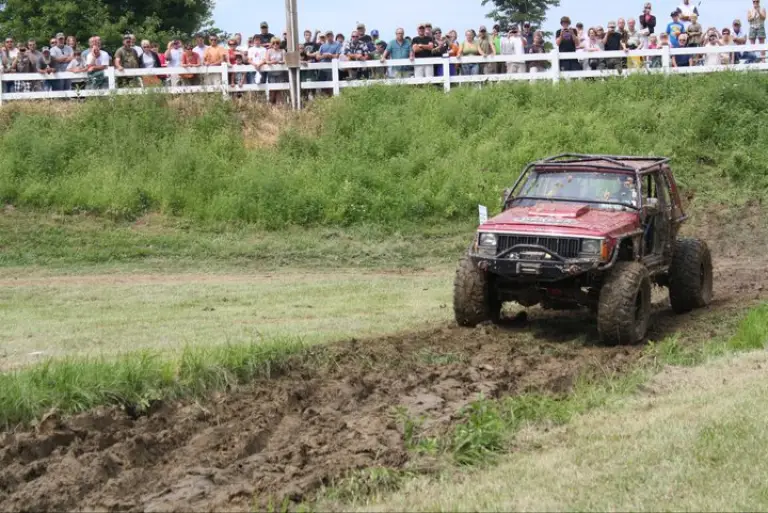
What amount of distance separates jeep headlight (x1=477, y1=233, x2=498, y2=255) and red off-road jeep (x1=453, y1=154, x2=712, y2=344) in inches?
0.5

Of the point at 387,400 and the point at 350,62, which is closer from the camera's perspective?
the point at 387,400

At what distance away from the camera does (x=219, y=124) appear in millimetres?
27344

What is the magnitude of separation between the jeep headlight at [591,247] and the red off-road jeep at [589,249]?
1 centimetres

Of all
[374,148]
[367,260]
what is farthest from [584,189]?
[374,148]

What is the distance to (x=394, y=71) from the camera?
95.5 ft

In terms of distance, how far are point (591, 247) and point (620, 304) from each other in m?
0.70

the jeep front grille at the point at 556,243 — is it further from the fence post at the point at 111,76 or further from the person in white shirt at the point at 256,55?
the fence post at the point at 111,76

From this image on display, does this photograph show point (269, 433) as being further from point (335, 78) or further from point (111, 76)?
point (111, 76)

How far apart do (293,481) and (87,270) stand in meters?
13.2

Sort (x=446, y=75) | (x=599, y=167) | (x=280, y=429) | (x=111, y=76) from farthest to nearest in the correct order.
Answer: (x=446, y=75) → (x=111, y=76) → (x=599, y=167) → (x=280, y=429)

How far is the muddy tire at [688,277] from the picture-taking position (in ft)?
50.4

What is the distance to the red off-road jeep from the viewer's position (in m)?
13.1

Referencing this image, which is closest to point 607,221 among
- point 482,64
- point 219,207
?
point 219,207

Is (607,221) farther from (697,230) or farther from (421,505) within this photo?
(697,230)
